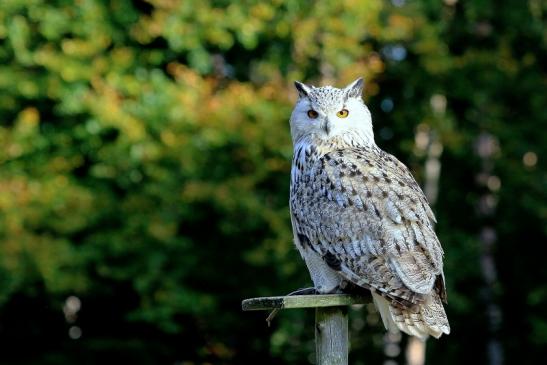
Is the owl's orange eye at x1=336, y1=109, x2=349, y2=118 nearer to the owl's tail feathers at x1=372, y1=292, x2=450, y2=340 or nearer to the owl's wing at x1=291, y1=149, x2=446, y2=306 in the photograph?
the owl's wing at x1=291, y1=149, x2=446, y2=306

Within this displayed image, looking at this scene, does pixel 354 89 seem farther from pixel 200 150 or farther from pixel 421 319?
pixel 200 150

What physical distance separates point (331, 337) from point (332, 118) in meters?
1.24

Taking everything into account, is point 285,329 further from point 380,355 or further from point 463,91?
point 463,91

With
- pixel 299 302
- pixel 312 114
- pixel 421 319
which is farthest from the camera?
pixel 312 114

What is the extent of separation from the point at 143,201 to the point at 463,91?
12.4ft

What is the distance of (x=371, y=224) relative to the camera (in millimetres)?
5656

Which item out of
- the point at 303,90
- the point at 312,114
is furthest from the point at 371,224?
the point at 303,90

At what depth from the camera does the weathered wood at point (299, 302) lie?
5184mm

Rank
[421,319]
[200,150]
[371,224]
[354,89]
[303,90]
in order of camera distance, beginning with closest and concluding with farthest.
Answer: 1. [421,319]
2. [371,224]
3. [354,89]
4. [303,90]
5. [200,150]

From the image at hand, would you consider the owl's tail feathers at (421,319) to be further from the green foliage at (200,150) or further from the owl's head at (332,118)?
the green foliage at (200,150)

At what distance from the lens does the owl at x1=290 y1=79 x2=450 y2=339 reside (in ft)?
17.8

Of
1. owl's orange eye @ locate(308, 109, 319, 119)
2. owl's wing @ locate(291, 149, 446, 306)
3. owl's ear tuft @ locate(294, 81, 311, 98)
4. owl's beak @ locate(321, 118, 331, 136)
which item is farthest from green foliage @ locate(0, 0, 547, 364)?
owl's wing @ locate(291, 149, 446, 306)

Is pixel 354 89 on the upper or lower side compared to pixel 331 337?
upper

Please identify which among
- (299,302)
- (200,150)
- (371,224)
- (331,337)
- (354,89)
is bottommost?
(331,337)
